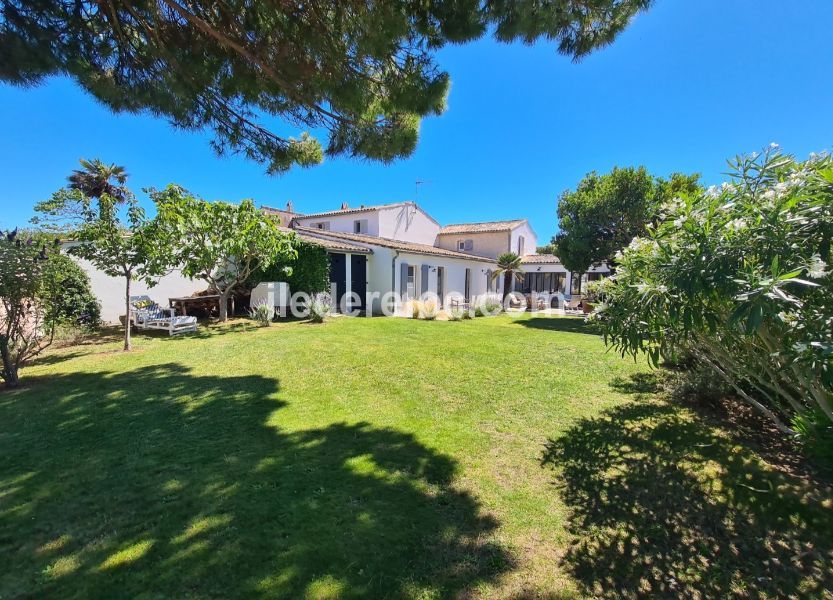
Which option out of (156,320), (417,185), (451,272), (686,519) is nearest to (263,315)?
(156,320)

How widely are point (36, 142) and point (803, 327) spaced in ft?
79.2

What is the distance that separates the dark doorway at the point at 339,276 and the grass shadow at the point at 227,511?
42.3 feet

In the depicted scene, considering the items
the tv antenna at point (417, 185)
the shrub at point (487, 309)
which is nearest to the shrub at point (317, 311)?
the shrub at point (487, 309)

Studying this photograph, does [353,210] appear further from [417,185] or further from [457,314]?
[457,314]

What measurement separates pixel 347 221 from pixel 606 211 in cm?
1687

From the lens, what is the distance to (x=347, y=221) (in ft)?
86.0

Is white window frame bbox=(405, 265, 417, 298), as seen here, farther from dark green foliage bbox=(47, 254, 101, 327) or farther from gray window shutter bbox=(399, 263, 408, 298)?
dark green foliage bbox=(47, 254, 101, 327)

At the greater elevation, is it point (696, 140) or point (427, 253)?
point (696, 140)

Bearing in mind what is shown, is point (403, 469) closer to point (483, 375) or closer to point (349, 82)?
point (483, 375)

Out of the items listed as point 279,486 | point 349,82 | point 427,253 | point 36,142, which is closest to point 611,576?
point 279,486

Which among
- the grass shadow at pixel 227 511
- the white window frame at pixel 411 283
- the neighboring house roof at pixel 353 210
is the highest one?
the neighboring house roof at pixel 353 210

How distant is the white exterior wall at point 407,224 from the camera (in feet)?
84.1

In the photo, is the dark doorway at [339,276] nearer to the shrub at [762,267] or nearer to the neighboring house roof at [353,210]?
the neighboring house roof at [353,210]

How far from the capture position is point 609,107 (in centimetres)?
1086
